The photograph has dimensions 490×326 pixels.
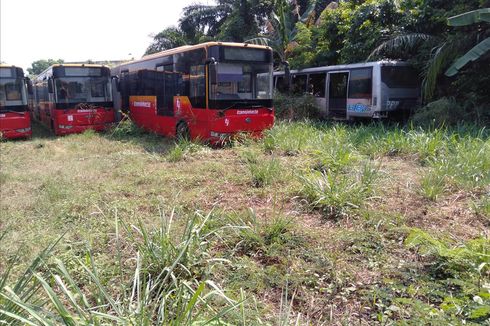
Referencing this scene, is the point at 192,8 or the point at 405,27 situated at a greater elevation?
the point at 192,8

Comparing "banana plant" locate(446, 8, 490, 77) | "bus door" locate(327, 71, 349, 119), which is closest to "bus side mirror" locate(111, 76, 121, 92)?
"bus door" locate(327, 71, 349, 119)

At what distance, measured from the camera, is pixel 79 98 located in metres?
13.5

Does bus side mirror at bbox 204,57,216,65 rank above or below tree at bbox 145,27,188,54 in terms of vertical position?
below

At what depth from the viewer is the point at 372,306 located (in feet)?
9.99

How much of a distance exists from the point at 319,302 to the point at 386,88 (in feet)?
35.1

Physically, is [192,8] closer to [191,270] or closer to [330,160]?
[330,160]

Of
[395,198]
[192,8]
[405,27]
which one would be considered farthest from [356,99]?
[192,8]

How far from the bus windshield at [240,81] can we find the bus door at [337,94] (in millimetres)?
4707

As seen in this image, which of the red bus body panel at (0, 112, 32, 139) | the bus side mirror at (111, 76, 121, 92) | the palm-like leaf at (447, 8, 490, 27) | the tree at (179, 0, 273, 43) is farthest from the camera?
the tree at (179, 0, 273, 43)

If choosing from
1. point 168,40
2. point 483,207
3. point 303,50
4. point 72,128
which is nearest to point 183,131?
point 72,128

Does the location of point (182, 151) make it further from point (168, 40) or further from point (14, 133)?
point (168, 40)

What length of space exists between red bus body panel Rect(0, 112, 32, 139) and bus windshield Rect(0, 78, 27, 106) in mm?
379

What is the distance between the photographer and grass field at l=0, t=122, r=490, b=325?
109 inches

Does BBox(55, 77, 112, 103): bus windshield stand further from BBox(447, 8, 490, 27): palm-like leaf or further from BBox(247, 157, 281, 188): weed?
BBox(447, 8, 490, 27): palm-like leaf
